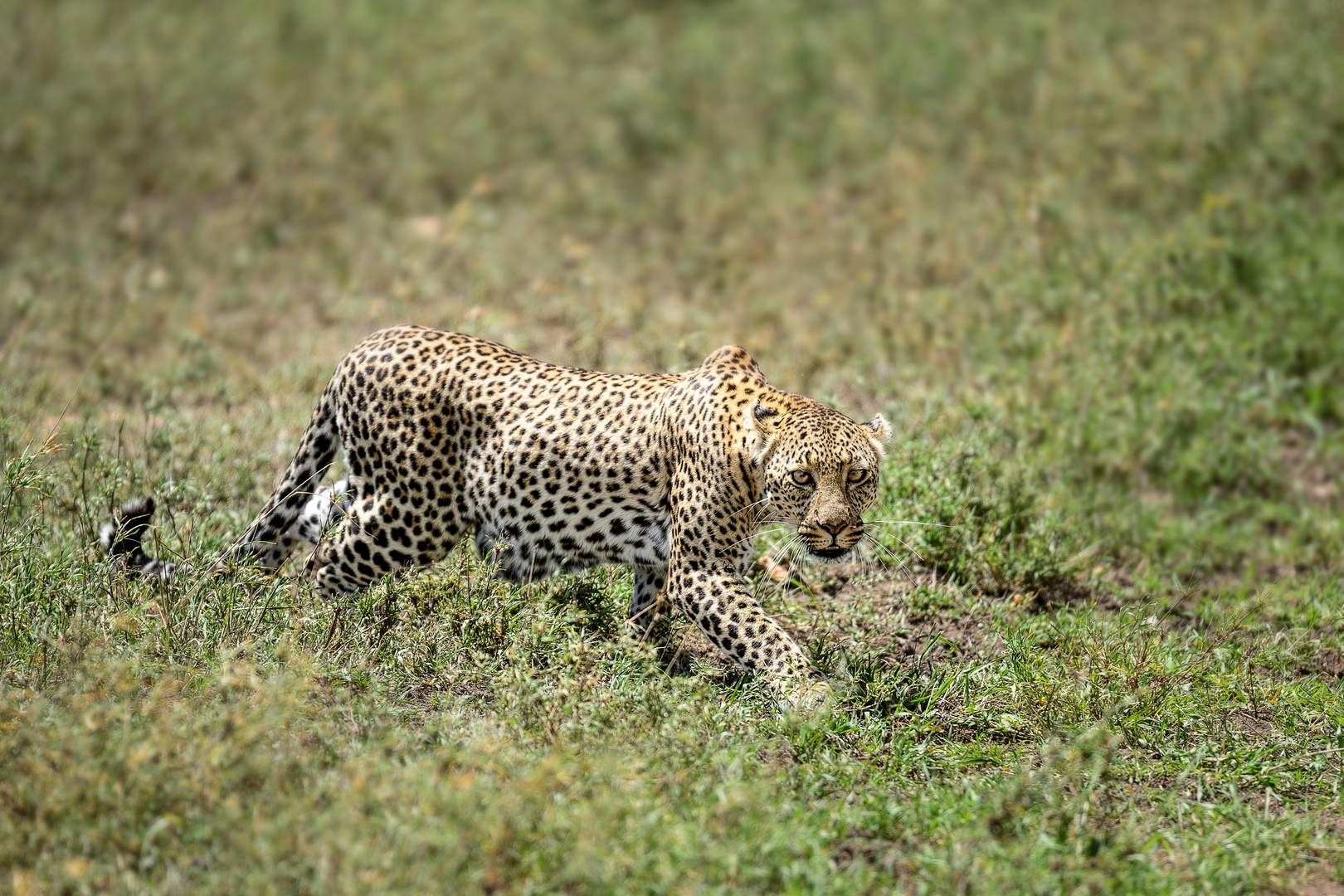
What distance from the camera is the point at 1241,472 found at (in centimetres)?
1050

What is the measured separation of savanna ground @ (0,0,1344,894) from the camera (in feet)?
17.5

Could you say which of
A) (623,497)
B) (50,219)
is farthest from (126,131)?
(623,497)

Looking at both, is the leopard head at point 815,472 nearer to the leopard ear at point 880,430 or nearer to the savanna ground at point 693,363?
the leopard ear at point 880,430

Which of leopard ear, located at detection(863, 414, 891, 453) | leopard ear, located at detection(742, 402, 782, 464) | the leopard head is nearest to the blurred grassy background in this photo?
leopard ear, located at detection(863, 414, 891, 453)

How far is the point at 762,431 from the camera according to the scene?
6914 millimetres

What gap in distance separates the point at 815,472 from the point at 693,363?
4340mm

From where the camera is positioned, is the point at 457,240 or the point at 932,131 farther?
the point at 932,131

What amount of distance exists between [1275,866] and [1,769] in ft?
17.1

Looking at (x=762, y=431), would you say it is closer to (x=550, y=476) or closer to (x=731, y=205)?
(x=550, y=476)

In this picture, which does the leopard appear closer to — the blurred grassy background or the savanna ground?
the savanna ground

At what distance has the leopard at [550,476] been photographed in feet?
22.9

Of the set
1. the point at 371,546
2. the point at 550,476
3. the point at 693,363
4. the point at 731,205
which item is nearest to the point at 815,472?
the point at 550,476

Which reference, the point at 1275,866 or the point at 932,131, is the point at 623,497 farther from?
the point at 932,131

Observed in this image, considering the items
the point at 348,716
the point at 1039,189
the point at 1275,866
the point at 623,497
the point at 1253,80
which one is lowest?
the point at 1275,866
